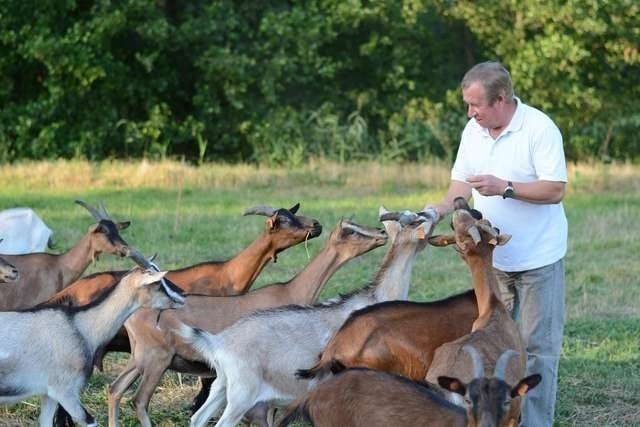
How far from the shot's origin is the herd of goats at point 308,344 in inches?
266

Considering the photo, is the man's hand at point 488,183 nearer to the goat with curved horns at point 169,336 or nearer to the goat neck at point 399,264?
the goat neck at point 399,264

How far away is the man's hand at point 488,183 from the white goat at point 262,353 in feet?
4.01

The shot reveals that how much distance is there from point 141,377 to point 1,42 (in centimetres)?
1825

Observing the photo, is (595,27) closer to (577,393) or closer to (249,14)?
(249,14)

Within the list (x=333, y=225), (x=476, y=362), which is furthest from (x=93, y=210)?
(x=333, y=225)

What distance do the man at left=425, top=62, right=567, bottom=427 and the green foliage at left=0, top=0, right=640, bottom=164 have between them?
1653 cm

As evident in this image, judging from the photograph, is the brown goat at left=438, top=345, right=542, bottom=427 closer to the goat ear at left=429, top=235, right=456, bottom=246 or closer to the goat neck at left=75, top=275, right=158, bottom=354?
the goat ear at left=429, top=235, right=456, bottom=246

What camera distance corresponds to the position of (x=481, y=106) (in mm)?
7664

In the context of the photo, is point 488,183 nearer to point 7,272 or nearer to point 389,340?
point 389,340

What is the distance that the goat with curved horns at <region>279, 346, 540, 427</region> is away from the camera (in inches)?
260

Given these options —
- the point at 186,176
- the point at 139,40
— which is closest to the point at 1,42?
the point at 139,40

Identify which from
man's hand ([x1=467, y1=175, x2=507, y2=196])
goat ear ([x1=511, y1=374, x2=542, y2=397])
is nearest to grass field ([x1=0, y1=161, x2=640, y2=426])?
man's hand ([x1=467, y1=175, x2=507, y2=196])

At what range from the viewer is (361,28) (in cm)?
2888

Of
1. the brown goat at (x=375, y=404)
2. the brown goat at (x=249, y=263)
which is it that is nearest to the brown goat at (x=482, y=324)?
the brown goat at (x=375, y=404)
